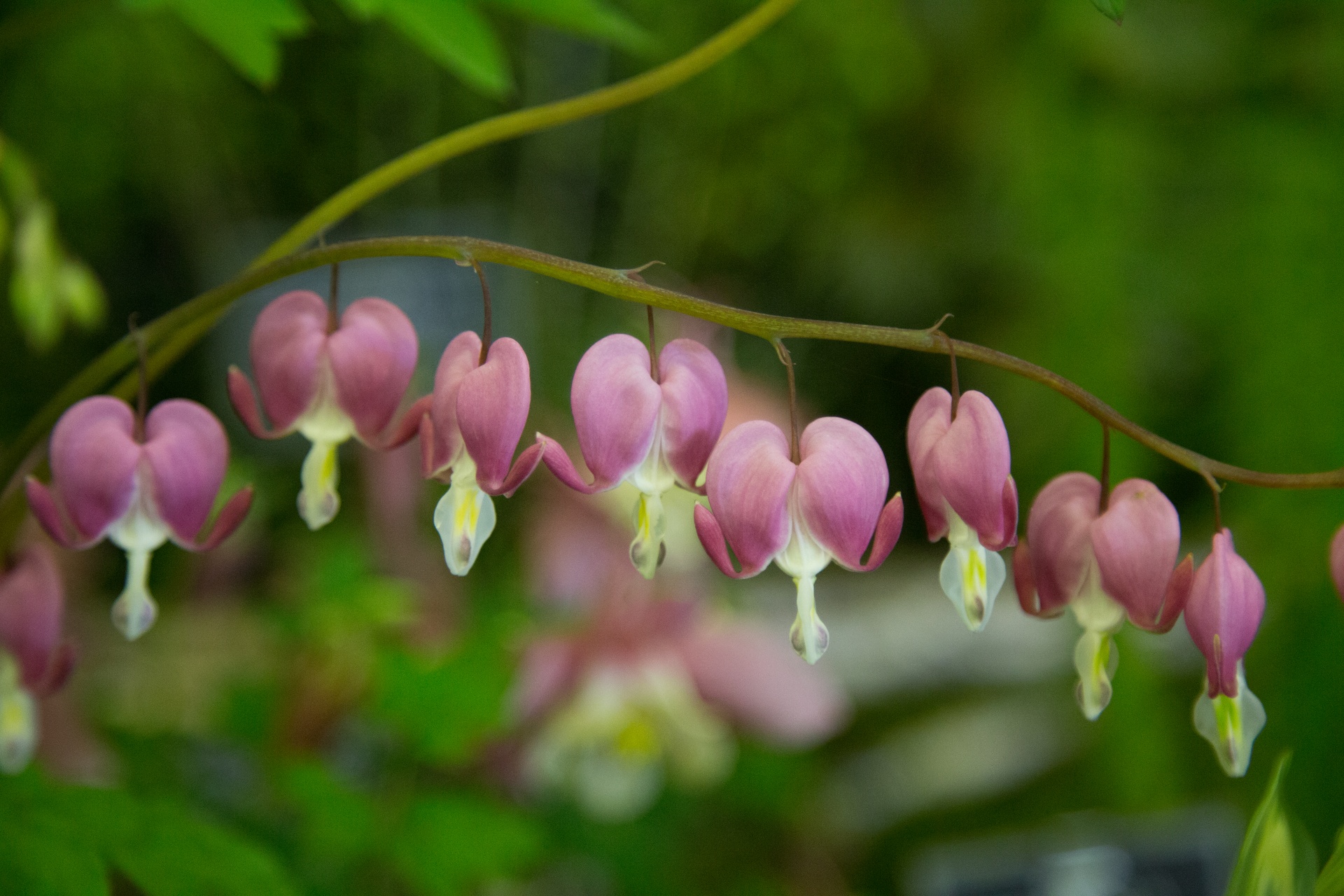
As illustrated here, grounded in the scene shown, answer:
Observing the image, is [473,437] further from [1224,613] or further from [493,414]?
[1224,613]

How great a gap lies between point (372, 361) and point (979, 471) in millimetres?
200

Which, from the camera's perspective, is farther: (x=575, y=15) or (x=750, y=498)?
(x=575, y=15)

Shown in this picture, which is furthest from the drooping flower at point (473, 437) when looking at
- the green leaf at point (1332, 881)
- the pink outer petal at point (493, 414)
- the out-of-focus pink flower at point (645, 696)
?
the out-of-focus pink flower at point (645, 696)

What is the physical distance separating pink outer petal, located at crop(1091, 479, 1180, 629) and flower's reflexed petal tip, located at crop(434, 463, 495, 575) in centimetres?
20

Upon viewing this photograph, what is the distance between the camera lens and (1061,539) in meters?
0.35

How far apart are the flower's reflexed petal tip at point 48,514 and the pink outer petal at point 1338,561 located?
1.36ft

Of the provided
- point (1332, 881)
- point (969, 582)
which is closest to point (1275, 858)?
point (1332, 881)

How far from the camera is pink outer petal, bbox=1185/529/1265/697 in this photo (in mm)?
316

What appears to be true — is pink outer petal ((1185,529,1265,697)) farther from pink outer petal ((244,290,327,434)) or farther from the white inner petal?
pink outer petal ((244,290,327,434))

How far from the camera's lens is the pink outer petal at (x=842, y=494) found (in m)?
0.30

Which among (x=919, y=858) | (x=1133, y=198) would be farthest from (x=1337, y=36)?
(x=919, y=858)

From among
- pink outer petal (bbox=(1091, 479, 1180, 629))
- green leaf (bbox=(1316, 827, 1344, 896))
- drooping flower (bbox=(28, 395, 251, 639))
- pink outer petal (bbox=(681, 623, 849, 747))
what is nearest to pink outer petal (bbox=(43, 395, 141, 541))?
drooping flower (bbox=(28, 395, 251, 639))

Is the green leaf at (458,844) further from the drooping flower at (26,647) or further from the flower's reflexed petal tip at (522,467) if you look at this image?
the flower's reflexed petal tip at (522,467)

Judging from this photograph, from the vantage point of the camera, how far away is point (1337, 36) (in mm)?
1234
